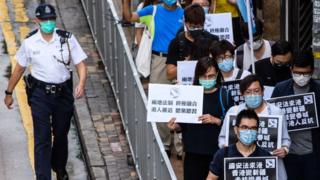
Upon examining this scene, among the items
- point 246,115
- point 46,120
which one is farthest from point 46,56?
point 246,115

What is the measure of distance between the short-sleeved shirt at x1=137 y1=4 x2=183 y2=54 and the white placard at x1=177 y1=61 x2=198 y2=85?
145cm

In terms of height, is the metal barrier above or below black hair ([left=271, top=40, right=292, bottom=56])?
below

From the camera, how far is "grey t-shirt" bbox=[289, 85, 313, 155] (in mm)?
10477

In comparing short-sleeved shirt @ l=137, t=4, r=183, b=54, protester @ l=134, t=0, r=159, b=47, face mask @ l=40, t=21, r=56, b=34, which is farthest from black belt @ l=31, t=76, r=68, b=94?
protester @ l=134, t=0, r=159, b=47

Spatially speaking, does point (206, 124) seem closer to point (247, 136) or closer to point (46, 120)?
point (247, 136)

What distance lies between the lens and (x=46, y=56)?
11.7 metres

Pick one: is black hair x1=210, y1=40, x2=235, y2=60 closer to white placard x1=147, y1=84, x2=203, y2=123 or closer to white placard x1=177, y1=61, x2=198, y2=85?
white placard x1=177, y1=61, x2=198, y2=85

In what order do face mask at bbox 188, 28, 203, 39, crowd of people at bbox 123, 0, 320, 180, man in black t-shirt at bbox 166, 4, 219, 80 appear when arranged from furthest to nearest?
face mask at bbox 188, 28, 203, 39, man in black t-shirt at bbox 166, 4, 219, 80, crowd of people at bbox 123, 0, 320, 180

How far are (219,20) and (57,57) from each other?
2.06 m

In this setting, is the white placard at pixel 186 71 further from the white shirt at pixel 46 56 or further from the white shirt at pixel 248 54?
the white shirt at pixel 46 56

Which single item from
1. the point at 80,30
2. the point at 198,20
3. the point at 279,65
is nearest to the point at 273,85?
the point at 279,65

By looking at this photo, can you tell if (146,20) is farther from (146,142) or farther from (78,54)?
(146,142)

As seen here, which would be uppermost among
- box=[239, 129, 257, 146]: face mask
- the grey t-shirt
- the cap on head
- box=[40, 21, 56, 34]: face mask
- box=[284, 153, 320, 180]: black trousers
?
the cap on head

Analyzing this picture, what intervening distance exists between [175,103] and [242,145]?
1.29m
